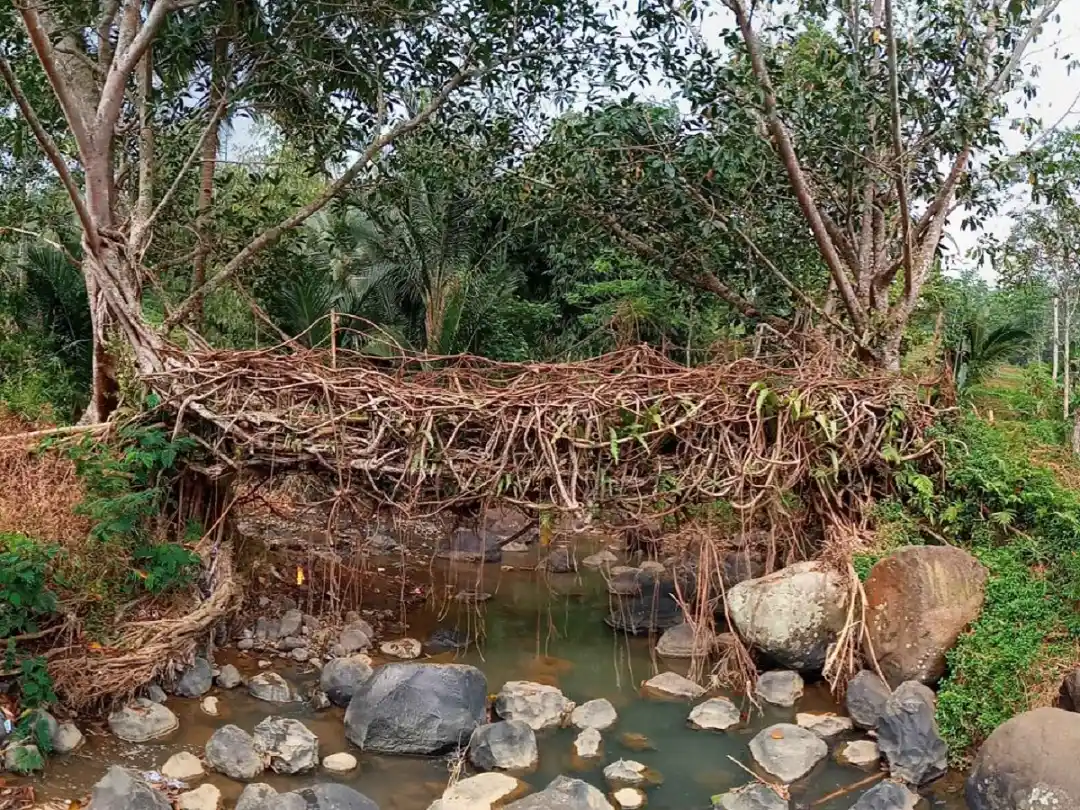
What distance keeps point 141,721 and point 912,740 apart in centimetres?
450

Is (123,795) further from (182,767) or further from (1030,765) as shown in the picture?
(1030,765)

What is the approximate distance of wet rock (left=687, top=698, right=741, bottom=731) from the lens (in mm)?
5867

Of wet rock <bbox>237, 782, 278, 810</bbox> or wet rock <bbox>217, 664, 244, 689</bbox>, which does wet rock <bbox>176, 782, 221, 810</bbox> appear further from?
wet rock <bbox>217, 664, 244, 689</bbox>

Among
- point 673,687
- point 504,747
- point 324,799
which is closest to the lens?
point 324,799

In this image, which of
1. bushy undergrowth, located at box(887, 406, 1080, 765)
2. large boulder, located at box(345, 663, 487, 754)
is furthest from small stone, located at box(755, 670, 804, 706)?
large boulder, located at box(345, 663, 487, 754)

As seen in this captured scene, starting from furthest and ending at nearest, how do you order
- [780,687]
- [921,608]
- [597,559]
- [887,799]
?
[597,559] → [780,687] → [921,608] → [887,799]

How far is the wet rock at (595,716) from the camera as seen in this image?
5852 millimetres

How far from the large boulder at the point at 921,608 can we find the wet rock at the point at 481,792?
2.61 m

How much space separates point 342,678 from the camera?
6105mm

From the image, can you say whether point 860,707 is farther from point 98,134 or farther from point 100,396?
point 98,134

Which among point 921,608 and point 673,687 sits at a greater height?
point 921,608

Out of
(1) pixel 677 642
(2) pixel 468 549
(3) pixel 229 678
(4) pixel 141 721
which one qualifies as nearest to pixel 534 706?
(1) pixel 677 642

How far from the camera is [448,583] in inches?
344

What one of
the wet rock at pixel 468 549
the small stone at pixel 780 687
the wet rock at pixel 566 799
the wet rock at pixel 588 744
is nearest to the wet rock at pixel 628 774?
the wet rock at pixel 588 744
